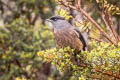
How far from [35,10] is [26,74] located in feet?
9.11

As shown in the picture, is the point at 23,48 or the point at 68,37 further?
the point at 23,48

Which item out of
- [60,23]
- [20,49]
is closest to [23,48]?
[20,49]

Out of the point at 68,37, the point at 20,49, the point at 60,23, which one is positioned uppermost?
the point at 60,23

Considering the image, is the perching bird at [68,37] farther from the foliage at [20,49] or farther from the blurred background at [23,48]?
the foliage at [20,49]

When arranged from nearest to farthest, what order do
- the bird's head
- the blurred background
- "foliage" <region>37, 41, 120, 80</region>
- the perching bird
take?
"foliage" <region>37, 41, 120, 80</region>, the perching bird, the bird's head, the blurred background

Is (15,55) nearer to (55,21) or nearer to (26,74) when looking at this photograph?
(26,74)

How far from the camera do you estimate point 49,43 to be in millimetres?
9109

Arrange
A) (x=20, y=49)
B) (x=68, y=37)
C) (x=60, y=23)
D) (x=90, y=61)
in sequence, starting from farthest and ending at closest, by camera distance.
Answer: (x=20, y=49)
(x=60, y=23)
(x=68, y=37)
(x=90, y=61)

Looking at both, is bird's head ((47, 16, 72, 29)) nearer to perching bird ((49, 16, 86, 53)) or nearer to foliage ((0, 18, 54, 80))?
perching bird ((49, 16, 86, 53))

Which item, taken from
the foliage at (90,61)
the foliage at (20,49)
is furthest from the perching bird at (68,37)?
the foliage at (20,49)

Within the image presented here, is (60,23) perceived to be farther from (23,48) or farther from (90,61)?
(23,48)

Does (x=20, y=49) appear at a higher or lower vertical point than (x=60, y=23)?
lower

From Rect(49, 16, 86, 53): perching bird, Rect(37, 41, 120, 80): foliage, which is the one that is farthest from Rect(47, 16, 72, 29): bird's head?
Rect(37, 41, 120, 80): foliage

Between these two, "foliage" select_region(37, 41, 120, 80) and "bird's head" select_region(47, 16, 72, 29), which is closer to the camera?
"foliage" select_region(37, 41, 120, 80)
